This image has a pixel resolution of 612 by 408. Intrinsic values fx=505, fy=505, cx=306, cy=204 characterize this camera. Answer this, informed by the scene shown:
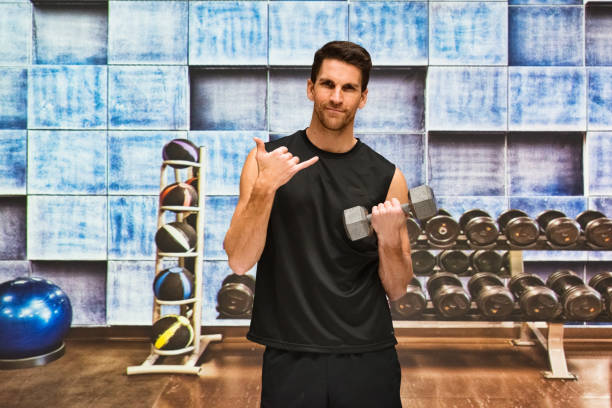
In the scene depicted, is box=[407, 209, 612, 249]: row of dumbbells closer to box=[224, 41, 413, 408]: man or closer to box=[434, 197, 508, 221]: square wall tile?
box=[434, 197, 508, 221]: square wall tile

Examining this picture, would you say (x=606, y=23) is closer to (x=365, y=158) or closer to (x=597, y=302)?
(x=597, y=302)

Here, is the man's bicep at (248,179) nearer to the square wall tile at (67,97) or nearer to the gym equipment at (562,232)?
the gym equipment at (562,232)

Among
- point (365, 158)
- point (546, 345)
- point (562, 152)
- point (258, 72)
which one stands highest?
point (258, 72)

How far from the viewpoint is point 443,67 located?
12.7 feet

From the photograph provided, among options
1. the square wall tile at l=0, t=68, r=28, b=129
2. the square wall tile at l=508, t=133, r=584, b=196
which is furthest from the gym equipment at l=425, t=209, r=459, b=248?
the square wall tile at l=0, t=68, r=28, b=129

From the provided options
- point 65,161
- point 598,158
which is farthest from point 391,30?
point 65,161

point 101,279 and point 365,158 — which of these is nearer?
point 365,158

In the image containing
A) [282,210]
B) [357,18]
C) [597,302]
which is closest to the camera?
[282,210]

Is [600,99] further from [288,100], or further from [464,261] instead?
[288,100]

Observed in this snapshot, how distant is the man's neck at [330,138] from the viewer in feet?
4.12

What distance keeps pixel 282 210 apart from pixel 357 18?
3.04 meters

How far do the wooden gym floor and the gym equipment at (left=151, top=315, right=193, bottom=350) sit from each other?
0.64ft

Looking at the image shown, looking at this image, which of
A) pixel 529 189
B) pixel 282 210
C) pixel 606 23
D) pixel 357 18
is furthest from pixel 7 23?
pixel 606 23

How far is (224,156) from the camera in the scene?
3.89m
